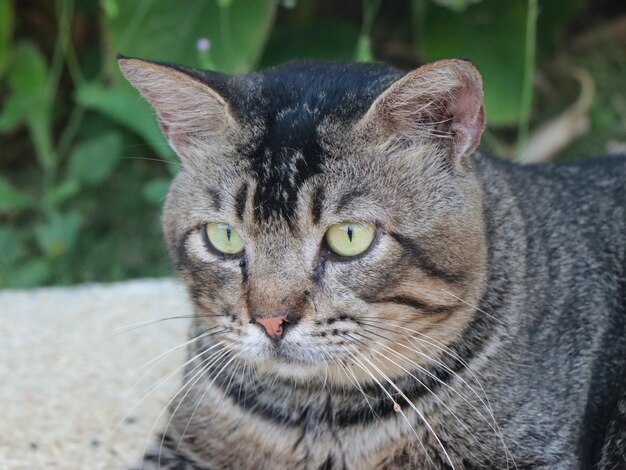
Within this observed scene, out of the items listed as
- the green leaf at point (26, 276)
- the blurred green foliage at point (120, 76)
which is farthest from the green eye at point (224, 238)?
the green leaf at point (26, 276)

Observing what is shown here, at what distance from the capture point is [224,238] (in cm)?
202

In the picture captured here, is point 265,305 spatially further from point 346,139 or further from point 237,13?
point 237,13

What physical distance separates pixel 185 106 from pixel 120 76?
209cm

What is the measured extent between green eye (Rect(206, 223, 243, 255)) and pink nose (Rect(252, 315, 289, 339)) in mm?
209

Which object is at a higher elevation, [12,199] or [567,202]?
[567,202]

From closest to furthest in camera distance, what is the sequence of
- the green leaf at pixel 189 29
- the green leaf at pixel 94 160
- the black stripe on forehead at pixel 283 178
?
the black stripe on forehead at pixel 283 178, the green leaf at pixel 189 29, the green leaf at pixel 94 160

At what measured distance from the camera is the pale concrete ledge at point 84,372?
2.50 m

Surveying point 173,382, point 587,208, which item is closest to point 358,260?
point 587,208

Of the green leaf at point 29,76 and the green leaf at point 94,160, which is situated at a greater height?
the green leaf at point 29,76

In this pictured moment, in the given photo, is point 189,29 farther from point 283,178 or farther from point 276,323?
point 276,323

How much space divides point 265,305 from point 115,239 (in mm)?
3412

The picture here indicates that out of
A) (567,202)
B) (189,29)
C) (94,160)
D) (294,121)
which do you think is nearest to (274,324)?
(294,121)

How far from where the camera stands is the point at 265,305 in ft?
6.02

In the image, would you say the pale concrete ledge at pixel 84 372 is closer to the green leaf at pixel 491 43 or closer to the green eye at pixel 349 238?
the green eye at pixel 349 238
